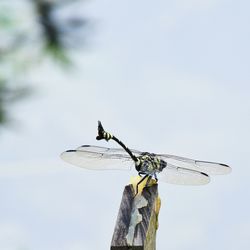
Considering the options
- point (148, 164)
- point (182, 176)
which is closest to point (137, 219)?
point (148, 164)

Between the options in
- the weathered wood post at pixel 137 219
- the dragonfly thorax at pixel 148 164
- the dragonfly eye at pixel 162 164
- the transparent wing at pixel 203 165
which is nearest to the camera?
the weathered wood post at pixel 137 219

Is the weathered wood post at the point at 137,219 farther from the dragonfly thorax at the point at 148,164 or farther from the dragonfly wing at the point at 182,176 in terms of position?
the dragonfly wing at the point at 182,176

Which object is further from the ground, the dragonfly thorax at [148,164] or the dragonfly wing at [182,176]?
the dragonfly wing at [182,176]

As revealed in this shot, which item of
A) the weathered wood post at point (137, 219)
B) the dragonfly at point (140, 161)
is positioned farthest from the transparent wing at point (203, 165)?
the weathered wood post at point (137, 219)

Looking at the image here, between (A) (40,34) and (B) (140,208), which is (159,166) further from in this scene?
(A) (40,34)


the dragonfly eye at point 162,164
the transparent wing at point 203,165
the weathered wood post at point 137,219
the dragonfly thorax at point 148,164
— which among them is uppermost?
the transparent wing at point 203,165

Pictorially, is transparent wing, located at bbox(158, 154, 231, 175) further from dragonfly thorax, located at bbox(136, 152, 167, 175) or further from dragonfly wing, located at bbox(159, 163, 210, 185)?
dragonfly thorax, located at bbox(136, 152, 167, 175)

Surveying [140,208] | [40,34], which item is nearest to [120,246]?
[140,208]
